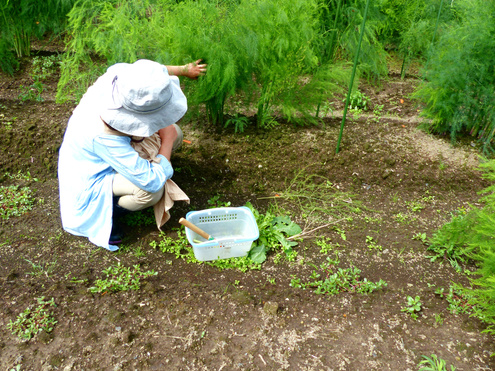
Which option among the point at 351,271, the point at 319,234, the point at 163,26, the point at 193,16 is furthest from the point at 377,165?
the point at 163,26

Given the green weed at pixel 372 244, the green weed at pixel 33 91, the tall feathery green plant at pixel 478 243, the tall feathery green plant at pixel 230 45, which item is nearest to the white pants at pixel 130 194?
the tall feathery green plant at pixel 230 45

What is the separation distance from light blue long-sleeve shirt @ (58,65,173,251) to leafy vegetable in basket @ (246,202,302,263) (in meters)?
0.68

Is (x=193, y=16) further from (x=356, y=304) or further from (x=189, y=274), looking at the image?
(x=356, y=304)

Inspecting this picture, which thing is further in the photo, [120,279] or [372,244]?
[372,244]

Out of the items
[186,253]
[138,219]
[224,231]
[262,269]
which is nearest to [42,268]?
[138,219]

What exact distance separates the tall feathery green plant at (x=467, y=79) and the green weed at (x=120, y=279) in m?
2.57

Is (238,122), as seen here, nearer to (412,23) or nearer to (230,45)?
(230,45)

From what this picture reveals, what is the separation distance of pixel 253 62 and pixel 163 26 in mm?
756

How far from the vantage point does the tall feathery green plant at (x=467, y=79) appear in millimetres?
2855

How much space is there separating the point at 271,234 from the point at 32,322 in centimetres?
137

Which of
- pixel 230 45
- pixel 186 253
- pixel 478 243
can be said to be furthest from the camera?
pixel 230 45

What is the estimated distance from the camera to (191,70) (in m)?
2.58

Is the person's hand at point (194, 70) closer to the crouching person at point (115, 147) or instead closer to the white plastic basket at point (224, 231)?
the crouching person at point (115, 147)

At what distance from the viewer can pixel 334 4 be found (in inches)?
151
